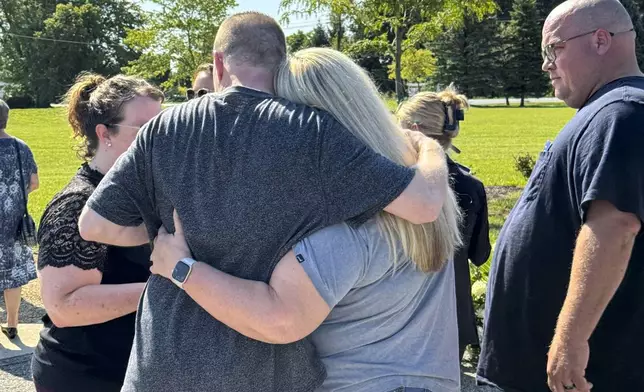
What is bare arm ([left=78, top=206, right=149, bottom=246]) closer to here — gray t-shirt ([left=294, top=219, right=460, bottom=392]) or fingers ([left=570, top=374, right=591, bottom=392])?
gray t-shirt ([left=294, top=219, right=460, bottom=392])

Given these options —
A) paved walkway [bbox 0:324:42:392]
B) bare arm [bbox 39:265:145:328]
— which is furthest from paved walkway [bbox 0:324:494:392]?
bare arm [bbox 39:265:145:328]

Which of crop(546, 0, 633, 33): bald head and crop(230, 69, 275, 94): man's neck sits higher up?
crop(546, 0, 633, 33): bald head

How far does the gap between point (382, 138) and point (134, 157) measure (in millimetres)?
623

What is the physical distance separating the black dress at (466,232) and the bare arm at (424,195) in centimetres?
A: 159

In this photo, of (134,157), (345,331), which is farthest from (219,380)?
(134,157)

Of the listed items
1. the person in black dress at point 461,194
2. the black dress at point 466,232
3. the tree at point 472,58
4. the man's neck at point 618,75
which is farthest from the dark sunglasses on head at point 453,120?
the tree at point 472,58

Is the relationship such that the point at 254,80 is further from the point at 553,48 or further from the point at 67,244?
the point at 553,48

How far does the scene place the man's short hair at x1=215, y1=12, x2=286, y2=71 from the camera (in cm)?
173

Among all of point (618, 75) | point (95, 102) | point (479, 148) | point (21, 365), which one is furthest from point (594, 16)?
point (479, 148)

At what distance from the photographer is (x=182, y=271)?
1.61 m

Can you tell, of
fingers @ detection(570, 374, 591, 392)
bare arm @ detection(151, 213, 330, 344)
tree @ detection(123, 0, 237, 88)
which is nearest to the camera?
bare arm @ detection(151, 213, 330, 344)

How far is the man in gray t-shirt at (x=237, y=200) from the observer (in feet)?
5.20

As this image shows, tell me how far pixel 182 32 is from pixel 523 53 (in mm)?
42790

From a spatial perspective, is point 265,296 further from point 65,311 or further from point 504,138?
point 504,138
